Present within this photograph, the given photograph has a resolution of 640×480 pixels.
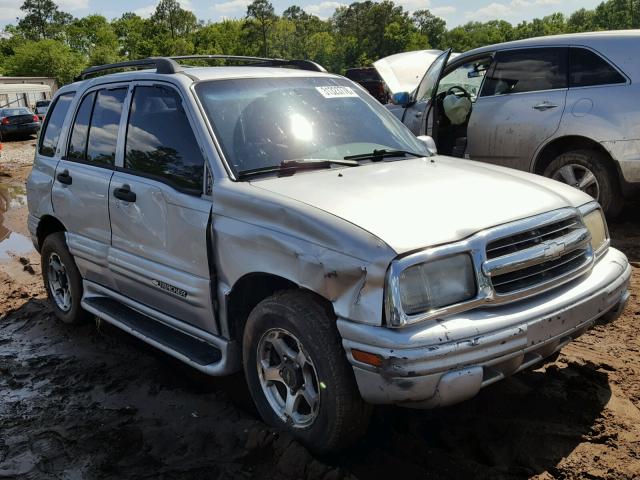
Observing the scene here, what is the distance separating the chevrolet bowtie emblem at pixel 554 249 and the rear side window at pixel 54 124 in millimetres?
3867

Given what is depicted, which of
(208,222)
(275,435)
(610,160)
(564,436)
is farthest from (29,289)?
(610,160)

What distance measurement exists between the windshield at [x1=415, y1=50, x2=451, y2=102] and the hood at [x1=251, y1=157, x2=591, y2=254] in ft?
12.0

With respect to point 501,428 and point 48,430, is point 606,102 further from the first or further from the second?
point 48,430

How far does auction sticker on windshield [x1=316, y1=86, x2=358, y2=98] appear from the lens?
4.18 meters

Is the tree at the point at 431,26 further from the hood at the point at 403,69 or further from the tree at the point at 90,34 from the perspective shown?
the hood at the point at 403,69

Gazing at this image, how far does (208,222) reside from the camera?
3414 millimetres

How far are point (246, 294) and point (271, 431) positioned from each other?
73 centimetres

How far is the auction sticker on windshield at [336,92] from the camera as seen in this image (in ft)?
13.7

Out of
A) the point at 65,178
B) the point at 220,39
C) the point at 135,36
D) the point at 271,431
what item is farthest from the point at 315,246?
the point at 135,36

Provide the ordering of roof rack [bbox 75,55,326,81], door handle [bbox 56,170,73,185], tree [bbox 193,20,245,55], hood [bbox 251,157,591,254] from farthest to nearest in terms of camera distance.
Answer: tree [bbox 193,20,245,55]
door handle [bbox 56,170,73,185]
roof rack [bbox 75,55,326,81]
hood [bbox 251,157,591,254]

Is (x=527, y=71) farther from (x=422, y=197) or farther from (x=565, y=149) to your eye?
(x=422, y=197)

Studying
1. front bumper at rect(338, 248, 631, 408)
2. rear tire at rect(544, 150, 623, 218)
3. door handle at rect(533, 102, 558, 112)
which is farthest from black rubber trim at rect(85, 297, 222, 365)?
door handle at rect(533, 102, 558, 112)

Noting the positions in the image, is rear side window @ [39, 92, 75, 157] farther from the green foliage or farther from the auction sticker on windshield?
the green foliage

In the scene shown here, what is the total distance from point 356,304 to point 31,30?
139 m
